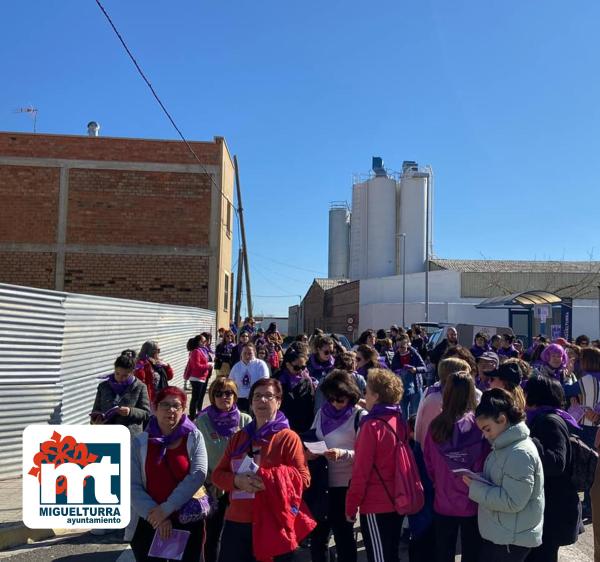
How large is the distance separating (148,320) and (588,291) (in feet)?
150

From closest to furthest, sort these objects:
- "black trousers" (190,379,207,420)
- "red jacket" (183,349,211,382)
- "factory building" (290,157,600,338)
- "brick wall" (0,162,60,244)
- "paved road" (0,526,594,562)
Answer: "paved road" (0,526,594,562), "red jacket" (183,349,211,382), "black trousers" (190,379,207,420), "brick wall" (0,162,60,244), "factory building" (290,157,600,338)

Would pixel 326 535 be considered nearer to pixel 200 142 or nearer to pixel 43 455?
pixel 43 455

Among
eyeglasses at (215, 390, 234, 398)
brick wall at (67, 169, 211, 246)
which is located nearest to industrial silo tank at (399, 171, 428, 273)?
brick wall at (67, 169, 211, 246)

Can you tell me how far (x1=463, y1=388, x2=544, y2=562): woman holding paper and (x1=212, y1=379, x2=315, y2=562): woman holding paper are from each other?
1.06m

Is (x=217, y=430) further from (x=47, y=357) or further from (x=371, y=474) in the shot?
(x=47, y=357)

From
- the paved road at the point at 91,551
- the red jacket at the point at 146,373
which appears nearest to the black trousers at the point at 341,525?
the paved road at the point at 91,551

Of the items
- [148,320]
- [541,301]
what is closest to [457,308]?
[541,301]

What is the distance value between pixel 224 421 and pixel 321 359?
3.17 m

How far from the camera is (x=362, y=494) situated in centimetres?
377

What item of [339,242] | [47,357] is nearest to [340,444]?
[47,357]

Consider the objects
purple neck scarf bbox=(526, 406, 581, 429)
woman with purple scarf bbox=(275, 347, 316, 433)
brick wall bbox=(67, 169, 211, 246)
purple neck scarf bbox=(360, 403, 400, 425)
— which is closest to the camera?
purple neck scarf bbox=(526, 406, 581, 429)

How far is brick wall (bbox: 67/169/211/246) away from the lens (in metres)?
22.8

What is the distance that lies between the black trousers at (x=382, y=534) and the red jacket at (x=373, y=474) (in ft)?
0.26

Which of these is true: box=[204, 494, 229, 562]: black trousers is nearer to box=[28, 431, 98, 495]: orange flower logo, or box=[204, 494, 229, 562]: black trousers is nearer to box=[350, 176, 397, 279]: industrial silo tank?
box=[28, 431, 98, 495]: orange flower logo
